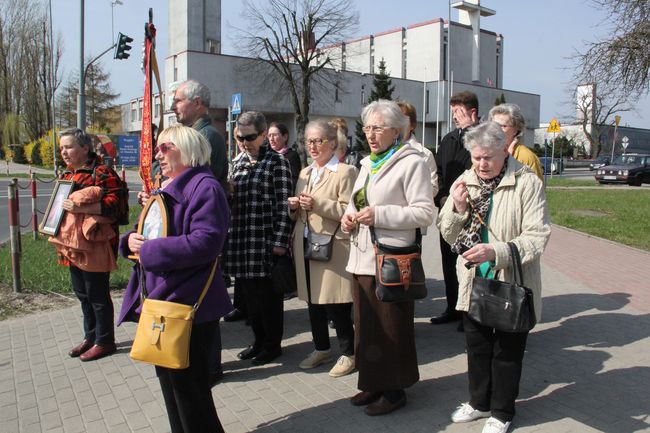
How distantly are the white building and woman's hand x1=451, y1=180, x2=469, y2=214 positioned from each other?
4032cm

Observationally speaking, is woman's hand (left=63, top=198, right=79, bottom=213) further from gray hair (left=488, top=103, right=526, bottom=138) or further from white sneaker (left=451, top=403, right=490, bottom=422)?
gray hair (left=488, top=103, right=526, bottom=138)

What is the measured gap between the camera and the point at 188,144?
9.76 feet

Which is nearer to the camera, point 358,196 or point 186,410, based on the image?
point 186,410

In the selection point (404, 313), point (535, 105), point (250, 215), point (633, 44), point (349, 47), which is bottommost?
point (404, 313)

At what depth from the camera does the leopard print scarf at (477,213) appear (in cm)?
344

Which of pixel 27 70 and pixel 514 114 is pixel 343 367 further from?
pixel 27 70

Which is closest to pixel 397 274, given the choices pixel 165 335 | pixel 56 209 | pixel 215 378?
pixel 165 335

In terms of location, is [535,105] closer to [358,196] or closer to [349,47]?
[349,47]

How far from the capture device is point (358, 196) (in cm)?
379

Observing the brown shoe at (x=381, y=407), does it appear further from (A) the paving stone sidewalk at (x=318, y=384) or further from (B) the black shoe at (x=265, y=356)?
(B) the black shoe at (x=265, y=356)

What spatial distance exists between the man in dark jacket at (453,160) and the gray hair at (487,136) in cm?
171

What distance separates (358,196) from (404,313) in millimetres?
819

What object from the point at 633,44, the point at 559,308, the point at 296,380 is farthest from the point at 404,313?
the point at 633,44

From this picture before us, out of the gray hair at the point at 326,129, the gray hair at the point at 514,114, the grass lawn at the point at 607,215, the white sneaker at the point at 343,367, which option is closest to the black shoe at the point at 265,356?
the white sneaker at the point at 343,367
